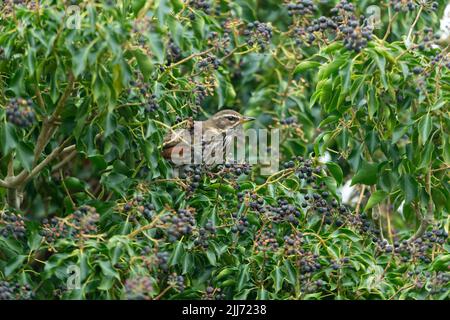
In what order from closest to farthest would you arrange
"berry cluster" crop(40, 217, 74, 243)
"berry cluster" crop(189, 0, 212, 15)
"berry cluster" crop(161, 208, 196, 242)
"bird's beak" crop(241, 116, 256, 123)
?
"berry cluster" crop(161, 208, 196, 242), "berry cluster" crop(40, 217, 74, 243), "berry cluster" crop(189, 0, 212, 15), "bird's beak" crop(241, 116, 256, 123)

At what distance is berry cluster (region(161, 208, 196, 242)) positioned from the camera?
6715 millimetres

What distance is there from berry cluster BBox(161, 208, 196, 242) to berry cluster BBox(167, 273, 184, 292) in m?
0.23

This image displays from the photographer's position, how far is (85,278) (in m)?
6.76

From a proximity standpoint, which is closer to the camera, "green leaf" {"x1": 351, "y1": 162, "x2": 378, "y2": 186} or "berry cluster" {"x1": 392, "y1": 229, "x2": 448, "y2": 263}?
"berry cluster" {"x1": 392, "y1": 229, "x2": 448, "y2": 263}

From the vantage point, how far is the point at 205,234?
730 cm

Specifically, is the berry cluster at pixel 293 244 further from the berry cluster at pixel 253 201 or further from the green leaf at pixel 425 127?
the green leaf at pixel 425 127

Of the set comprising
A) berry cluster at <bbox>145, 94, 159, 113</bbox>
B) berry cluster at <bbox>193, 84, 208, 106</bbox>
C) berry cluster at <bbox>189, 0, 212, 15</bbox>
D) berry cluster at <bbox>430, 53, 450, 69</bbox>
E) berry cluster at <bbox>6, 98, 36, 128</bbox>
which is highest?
berry cluster at <bbox>189, 0, 212, 15</bbox>

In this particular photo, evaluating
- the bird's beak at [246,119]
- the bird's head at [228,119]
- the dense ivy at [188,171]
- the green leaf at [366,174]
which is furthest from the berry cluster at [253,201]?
the bird's beak at [246,119]

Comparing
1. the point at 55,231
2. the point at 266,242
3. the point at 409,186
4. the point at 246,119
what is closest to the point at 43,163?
the point at 55,231

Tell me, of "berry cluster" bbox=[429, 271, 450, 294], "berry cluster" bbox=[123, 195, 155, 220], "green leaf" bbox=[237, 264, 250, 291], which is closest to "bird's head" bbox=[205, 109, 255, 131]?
"berry cluster" bbox=[123, 195, 155, 220]

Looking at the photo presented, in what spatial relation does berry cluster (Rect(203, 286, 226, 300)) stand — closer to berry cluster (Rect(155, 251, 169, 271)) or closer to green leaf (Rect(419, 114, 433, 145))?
berry cluster (Rect(155, 251, 169, 271))

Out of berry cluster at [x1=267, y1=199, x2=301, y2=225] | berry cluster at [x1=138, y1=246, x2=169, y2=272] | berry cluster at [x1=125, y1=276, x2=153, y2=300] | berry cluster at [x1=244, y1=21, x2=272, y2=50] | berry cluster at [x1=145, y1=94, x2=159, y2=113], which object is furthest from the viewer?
berry cluster at [x1=244, y1=21, x2=272, y2=50]
